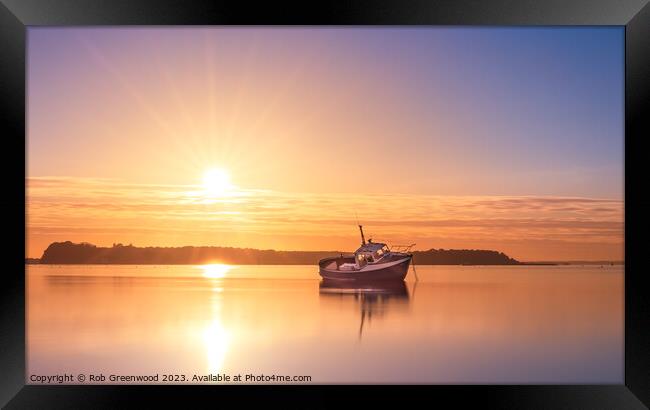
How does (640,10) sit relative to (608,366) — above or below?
above

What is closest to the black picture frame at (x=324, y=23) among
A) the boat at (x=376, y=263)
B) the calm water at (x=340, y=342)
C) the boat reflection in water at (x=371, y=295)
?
the calm water at (x=340, y=342)

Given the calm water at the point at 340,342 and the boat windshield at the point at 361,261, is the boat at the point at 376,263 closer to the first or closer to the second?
the boat windshield at the point at 361,261

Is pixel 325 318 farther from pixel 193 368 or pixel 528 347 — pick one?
pixel 193 368

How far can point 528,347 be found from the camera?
12406 mm

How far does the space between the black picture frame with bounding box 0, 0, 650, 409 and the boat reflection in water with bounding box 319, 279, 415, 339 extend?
803 cm

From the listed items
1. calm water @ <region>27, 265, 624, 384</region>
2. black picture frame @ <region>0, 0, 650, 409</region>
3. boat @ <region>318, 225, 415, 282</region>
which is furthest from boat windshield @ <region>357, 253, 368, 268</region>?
black picture frame @ <region>0, 0, 650, 409</region>

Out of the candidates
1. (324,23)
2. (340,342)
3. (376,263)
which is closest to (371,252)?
(376,263)

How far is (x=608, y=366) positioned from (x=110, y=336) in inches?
359

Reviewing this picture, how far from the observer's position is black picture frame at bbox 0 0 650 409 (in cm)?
534

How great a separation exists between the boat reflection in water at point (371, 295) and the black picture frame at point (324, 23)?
803 cm

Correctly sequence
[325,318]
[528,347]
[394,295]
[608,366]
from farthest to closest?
[394,295] < [325,318] < [528,347] < [608,366]

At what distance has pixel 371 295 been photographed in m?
27.4

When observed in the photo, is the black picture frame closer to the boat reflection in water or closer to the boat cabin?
the boat reflection in water

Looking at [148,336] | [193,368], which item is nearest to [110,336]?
[148,336]
